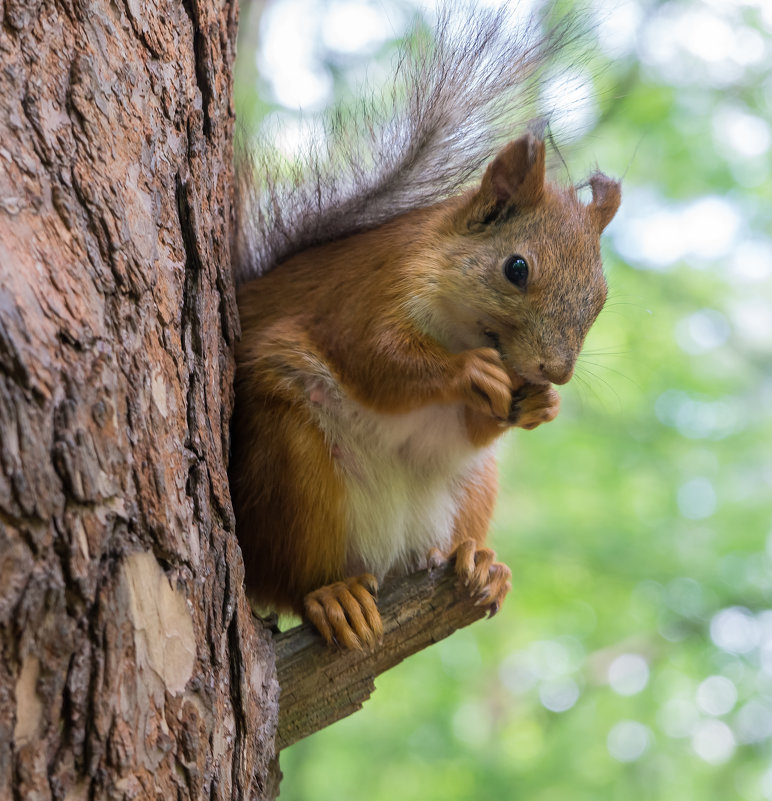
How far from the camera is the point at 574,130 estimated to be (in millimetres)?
1929

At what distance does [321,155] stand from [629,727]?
3326 mm

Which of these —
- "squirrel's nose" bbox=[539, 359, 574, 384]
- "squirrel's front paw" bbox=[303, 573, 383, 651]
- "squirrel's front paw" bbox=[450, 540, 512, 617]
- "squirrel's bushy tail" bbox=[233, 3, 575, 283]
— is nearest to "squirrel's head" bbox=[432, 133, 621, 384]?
"squirrel's nose" bbox=[539, 359, 574, 384]

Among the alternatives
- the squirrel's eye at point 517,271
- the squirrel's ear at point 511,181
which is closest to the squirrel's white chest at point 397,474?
the squirrel's eye at point 517,271

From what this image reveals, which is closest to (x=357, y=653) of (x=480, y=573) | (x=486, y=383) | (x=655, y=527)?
(x=480, y=573)

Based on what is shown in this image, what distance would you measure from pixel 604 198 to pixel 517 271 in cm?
40

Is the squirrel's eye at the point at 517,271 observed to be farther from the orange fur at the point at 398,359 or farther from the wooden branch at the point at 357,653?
the wooden branch at the point at 357,653

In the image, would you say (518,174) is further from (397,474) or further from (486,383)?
(397,474)

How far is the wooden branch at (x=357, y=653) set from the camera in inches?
59.2

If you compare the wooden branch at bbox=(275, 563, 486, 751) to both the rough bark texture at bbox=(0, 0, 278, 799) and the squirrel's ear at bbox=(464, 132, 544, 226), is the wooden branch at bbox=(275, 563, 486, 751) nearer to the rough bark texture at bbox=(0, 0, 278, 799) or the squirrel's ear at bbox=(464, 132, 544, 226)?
the rough bark texture at bbox=(0, 0, 278, 799)

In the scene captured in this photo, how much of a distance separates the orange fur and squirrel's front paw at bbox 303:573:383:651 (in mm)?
20

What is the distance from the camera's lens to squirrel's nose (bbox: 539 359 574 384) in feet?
5.26

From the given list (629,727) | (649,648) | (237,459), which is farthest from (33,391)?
(649,648)

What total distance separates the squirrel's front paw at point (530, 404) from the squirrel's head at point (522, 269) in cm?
3

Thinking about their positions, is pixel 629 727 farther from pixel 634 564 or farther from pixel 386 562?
pixel 386 562
